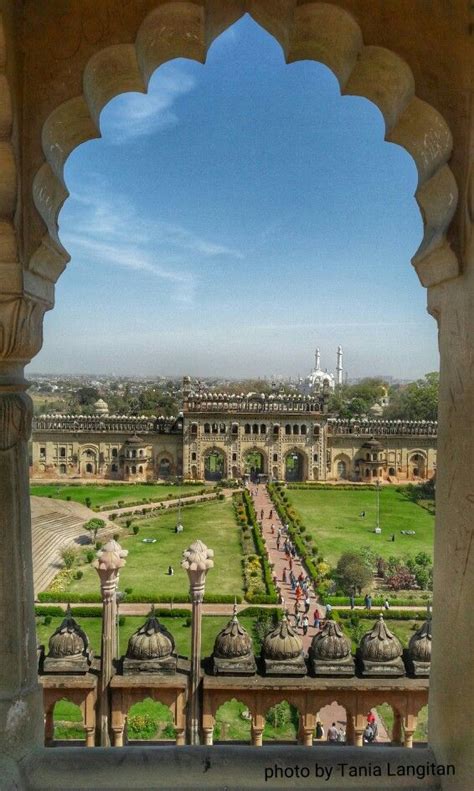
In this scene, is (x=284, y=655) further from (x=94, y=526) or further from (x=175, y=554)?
(x=94, y=526)

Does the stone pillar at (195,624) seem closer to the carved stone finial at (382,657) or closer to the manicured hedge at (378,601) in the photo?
the carved stone finial at (382,657)

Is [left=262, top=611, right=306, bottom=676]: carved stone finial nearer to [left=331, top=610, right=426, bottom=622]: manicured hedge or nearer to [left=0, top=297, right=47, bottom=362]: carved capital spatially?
[left=0, top=297, right=47, bottom=362]: carved capital

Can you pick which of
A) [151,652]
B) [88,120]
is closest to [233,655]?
[151,652]

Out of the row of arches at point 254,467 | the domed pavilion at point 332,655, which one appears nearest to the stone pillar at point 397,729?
the domed pavilion at point 332,655

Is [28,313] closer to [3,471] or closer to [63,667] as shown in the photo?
[3,471]

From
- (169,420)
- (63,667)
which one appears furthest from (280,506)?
(63,667)

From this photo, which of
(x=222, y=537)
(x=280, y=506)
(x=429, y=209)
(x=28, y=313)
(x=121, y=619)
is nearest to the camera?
(x=28, y=313)
